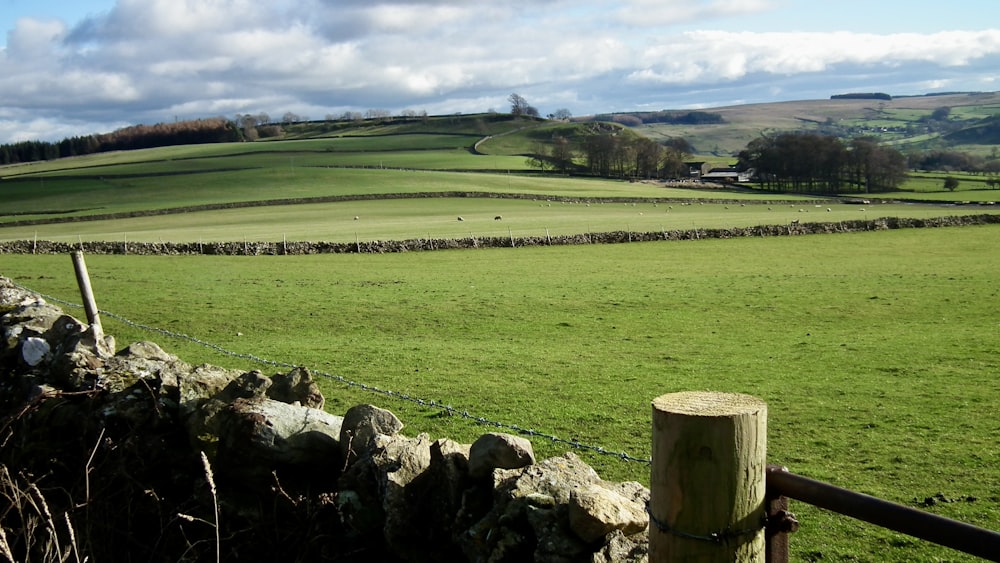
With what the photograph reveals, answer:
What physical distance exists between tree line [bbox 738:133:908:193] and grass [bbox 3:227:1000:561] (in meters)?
79.2

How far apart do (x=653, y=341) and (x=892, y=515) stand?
1472 centimetres

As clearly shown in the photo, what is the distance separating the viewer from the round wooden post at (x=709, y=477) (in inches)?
130

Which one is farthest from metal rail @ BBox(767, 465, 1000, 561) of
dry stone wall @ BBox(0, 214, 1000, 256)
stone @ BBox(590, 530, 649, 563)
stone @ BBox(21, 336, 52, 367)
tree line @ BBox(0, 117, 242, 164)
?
tree line @ BBox(0, 117, 242, 164)

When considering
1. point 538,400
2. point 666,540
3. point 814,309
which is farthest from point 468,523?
point 814,309

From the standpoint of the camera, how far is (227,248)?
42.8 m

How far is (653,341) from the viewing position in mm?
17672

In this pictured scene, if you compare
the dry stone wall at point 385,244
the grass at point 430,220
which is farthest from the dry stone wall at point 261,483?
the grass at point 430,220

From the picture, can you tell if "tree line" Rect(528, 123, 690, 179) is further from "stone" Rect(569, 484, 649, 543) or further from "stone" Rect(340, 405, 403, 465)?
"stone" Rect(569, 484, 649, 543)

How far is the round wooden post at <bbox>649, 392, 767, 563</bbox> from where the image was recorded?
3.30m

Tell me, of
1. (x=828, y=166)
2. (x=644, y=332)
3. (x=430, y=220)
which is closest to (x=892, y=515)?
(x=644, y=332)

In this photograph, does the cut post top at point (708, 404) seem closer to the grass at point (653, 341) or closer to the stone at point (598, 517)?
the stone at point (598, 517)

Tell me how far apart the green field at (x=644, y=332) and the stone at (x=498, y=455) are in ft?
9.19

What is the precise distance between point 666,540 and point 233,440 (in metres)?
4.31

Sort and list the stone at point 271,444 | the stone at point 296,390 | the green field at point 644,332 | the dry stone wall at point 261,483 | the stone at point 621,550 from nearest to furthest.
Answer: the stone at point 621,550 < the dry stone wall at point 261,483 < the stone at point 271,444 < the stone at point 296,390 < the green field at point 644,332
